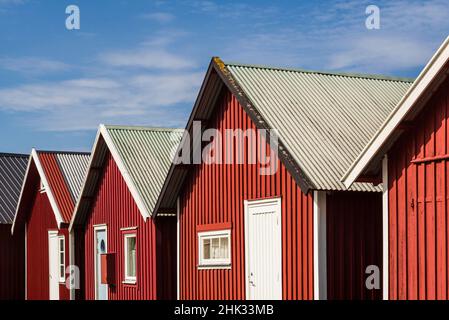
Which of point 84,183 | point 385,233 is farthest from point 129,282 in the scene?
point 385,233

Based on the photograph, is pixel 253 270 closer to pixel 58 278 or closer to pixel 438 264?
pixel 438 264

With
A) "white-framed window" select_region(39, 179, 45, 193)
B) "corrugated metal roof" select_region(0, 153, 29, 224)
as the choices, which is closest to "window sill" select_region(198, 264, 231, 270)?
"white-framed window" select_region(39, 179, 45, 193)

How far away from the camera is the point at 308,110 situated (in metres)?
18.7

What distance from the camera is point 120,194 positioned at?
24.7 metres

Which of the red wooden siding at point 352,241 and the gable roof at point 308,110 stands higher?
the gable roof at point 308,110

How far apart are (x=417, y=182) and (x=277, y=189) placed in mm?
3677

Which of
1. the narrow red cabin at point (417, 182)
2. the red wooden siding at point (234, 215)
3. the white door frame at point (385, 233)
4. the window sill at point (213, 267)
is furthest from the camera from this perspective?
the window sill at point (213, 267)

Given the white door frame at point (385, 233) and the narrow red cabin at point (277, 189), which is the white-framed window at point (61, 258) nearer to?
the narrow red cabin at point (277, 189)

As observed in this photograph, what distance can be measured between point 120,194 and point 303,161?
9.17 m

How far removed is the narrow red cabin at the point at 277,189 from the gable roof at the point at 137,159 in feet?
4.89

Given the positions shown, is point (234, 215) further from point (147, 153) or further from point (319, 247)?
point (147, 153)

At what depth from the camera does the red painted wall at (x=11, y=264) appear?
33.7 metres

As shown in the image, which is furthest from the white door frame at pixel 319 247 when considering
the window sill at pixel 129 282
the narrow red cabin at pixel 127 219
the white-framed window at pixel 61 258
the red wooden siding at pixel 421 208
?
the white-framed window at pixel 61 258
